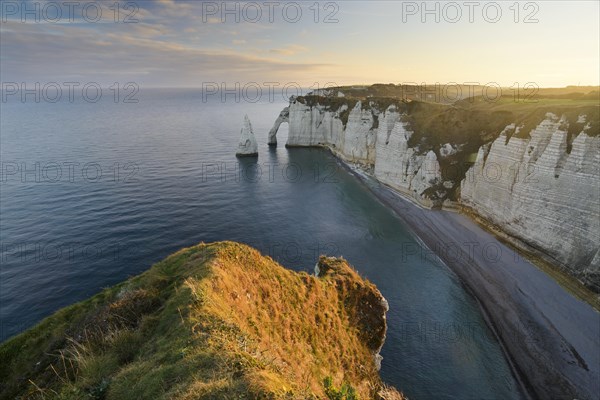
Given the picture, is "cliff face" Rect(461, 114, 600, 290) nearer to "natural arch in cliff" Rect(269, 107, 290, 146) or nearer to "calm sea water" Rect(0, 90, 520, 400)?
"calm sea water" Rect(0, 90, 520, 400)

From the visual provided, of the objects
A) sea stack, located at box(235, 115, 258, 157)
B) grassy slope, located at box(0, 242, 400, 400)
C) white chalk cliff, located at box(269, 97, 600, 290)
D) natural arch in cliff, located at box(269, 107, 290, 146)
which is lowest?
grassy slope, located at box(0, 242, 400, 400)

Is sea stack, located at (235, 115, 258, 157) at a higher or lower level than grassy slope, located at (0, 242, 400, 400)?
higher

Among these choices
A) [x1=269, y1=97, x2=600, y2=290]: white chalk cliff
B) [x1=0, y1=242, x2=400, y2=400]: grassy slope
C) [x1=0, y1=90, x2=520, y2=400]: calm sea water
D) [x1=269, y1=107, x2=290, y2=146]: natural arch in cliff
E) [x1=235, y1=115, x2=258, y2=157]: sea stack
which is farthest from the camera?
[x1=269, y1=107, x2=290, y2=146]: natural arch in cliff

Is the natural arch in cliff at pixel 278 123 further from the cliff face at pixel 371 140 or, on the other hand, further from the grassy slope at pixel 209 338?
the grassy slope at pixel 209 338

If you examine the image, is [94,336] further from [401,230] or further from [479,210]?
[479,210]

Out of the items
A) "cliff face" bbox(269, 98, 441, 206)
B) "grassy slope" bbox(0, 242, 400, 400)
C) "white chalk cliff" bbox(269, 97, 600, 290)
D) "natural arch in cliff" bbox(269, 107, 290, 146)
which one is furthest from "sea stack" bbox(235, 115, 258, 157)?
"grassy slope" bbox(0, 242, 400, 400)

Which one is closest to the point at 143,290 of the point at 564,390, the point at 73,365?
the point at 73,365

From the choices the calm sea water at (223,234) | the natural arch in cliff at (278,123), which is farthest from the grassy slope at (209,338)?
the natural arch in cliff at (278,123)
